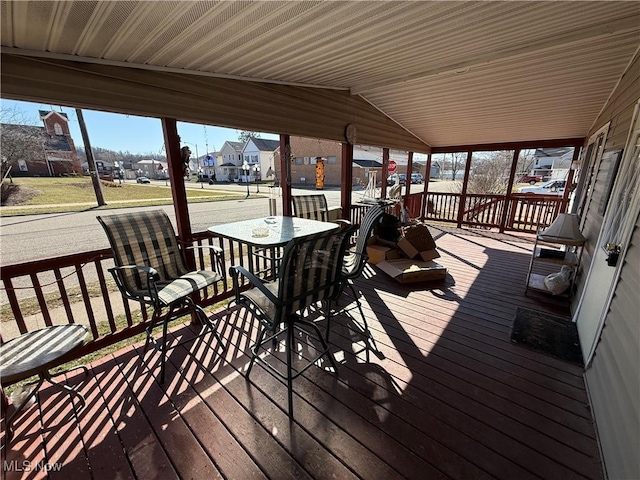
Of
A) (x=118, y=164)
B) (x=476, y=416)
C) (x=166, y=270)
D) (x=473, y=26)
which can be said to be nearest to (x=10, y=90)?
(x=166, y=270)

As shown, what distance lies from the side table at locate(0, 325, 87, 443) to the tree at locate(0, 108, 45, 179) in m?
1.42

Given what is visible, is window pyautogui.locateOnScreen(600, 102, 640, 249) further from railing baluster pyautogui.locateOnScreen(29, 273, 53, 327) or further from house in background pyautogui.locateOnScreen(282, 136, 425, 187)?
house in background pyautogui.locateOnScreen(282, 136, 425, 187)

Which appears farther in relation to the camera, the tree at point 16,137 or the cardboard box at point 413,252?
the cardboard box at point 413,252

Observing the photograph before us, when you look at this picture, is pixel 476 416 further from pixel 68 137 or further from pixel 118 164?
pixel 118 164

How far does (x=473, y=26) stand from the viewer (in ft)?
7.06

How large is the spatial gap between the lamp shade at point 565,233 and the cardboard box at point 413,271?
124 cm

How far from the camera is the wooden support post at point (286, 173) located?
12.7ft

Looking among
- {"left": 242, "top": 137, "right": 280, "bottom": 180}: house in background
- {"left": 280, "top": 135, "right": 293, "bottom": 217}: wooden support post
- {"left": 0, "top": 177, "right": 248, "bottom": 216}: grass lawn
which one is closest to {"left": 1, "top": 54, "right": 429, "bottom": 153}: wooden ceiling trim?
{"left": 280, "top": 135, "right": 293, "bottom": 217}: wooden support post

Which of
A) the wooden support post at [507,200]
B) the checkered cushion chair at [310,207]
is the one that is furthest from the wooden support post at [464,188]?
the checkered cushion chair at [310,207]

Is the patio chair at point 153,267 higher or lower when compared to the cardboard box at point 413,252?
higher

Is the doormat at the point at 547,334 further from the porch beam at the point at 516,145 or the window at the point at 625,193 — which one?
the porch beam at the point at 516,145

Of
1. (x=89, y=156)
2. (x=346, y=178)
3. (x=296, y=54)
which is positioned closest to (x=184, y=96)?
(x=296, y=54)

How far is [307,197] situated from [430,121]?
3.49 m

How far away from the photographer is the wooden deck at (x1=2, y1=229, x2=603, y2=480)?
1.45 m
